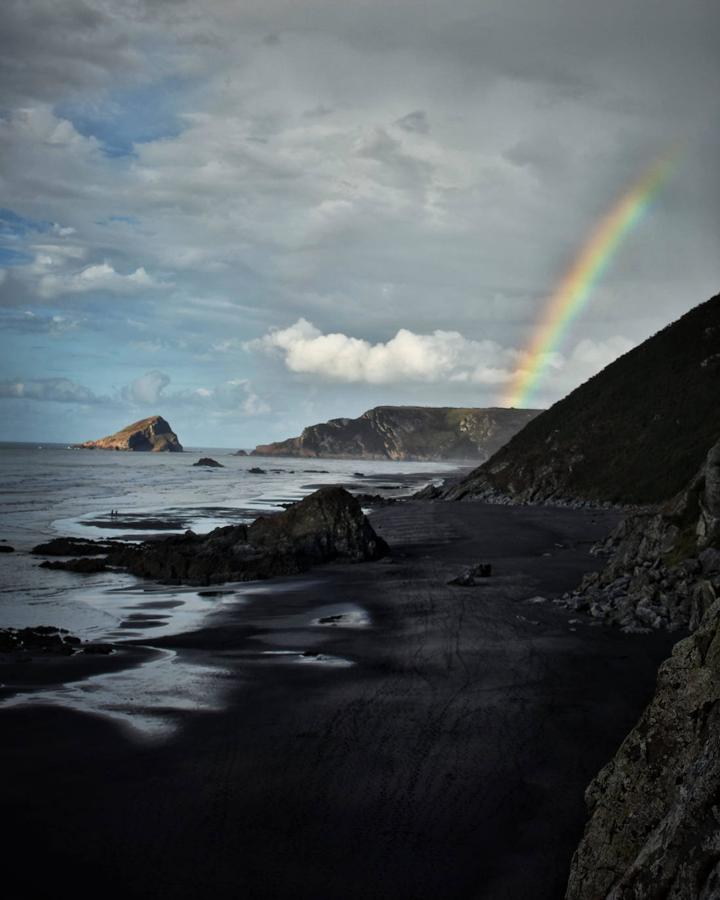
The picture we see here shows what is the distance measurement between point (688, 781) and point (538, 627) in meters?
14.6

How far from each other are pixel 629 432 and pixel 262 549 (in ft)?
182

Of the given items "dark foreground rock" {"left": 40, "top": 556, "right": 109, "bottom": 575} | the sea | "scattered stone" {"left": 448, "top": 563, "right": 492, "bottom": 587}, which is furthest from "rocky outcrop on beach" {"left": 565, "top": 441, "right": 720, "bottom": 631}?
"dark foreground rock" {"left": 40, "top": 556, "right": 109, "bottom": 575}

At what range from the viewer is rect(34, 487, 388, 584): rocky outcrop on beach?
3228 centimetres

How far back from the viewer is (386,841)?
30.1 feet

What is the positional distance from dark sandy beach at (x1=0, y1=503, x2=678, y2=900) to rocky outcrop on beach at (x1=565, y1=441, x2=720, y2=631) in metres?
1.43

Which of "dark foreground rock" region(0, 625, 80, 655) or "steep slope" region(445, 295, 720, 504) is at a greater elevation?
"steep slope" region(445, 295, 720, 504)

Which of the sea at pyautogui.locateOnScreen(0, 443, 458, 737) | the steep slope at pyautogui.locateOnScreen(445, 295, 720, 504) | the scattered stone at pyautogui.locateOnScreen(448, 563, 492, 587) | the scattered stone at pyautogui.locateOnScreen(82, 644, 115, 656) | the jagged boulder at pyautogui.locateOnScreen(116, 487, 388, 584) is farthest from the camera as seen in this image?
the steep slope at pyautogui.locateOnScreen(445, 295, 720, 504)

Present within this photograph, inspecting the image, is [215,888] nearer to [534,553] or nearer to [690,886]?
[690,886]

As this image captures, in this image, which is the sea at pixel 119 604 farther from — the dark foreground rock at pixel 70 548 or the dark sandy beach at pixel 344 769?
the dark foreground rock at pixel 70 548

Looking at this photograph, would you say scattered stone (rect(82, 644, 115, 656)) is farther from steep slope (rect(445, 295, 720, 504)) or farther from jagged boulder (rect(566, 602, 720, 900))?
Result: steep slope (rect(445, 295, 720, 504))

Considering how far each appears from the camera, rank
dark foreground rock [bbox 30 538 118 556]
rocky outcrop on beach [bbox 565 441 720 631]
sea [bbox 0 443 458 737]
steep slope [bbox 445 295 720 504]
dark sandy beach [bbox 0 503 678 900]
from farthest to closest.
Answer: steep slope [bbox 445 295 720 504] < dark foreground rock [bbox 30 538 118 556] < rocky outcrop on beach [bbox 565 441 720 631] < sea [bbox 0 443 458 737] < dark sandy beach [bbox 0 503 678 900]

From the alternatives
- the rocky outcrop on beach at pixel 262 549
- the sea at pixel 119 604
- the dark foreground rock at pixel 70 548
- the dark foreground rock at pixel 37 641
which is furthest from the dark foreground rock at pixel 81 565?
the dark foreground rock at pixel 37 641

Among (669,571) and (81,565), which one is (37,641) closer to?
(81,565)

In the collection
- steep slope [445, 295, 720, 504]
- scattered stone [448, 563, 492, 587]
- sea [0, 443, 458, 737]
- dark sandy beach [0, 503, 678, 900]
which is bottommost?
sea [0, 443, 458, 737]
